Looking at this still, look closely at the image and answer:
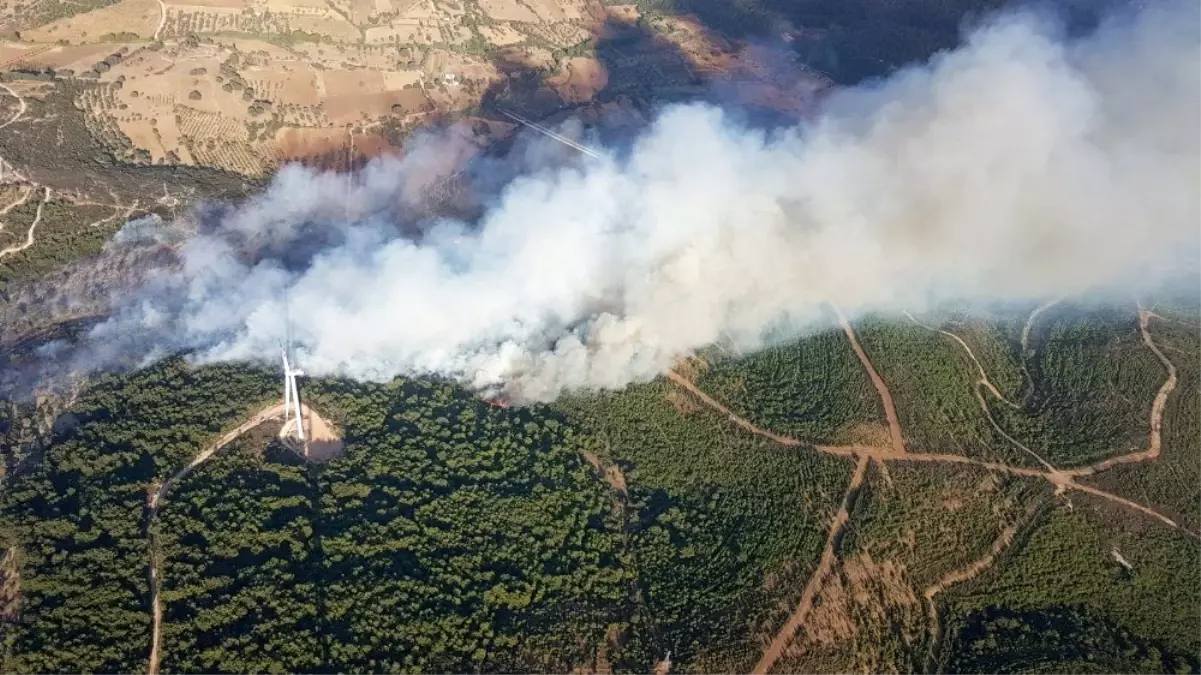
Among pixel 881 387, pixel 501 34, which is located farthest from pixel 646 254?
pixel 501 34

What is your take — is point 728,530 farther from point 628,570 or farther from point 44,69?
point 44,69

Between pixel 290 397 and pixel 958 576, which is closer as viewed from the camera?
pixel 958 576

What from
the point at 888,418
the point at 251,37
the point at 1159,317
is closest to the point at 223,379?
the point at 888,418

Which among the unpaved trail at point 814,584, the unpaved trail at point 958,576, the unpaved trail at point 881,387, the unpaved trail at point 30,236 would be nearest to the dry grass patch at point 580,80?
the unpaved trail at point 881,387

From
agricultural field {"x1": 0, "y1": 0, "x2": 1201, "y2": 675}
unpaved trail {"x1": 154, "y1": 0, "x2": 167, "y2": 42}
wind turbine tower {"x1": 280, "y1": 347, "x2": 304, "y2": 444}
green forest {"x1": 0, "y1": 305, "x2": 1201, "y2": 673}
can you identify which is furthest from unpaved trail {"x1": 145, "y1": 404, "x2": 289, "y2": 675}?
unpaved trail {"x1": 154, "y1": 0, "x2": 167, "y2": 42}

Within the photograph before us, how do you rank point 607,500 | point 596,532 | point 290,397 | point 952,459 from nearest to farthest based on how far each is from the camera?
point 596,532
point 607,500
point 290,397
point 952,459

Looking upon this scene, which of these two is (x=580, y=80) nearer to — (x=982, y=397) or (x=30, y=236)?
(x=30, y=236)

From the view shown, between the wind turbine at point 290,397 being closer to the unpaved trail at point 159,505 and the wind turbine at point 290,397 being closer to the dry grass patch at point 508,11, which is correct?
the unpaved trail at point 159,505
